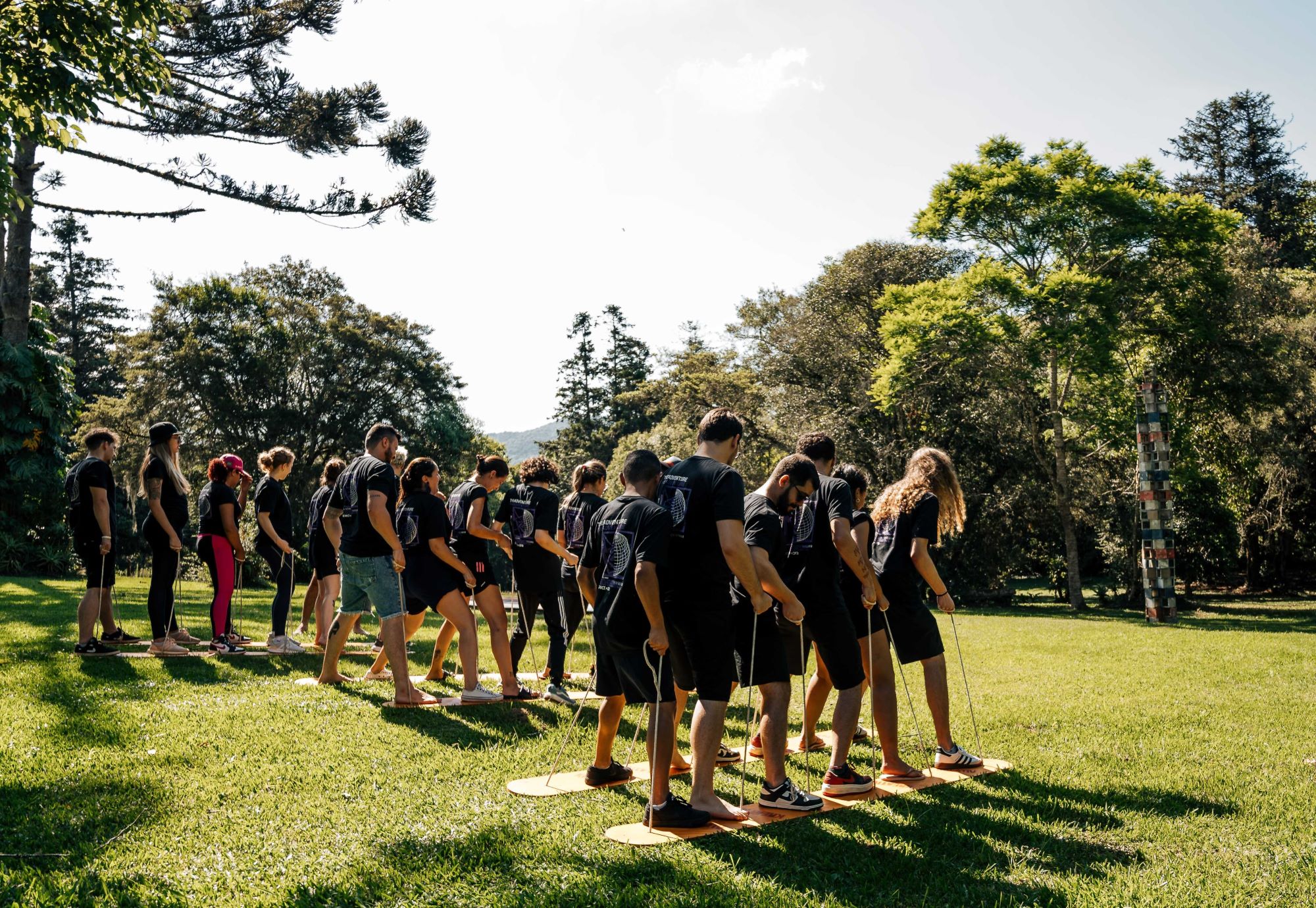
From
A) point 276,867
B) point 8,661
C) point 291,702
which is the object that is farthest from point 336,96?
point 276,867

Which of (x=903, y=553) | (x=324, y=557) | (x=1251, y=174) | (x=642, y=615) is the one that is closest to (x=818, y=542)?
(x=903, y=553)

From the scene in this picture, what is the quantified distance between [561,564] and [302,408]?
3102cm

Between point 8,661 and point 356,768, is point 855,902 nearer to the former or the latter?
point 356,768

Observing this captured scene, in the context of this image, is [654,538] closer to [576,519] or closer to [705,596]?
[705,596]

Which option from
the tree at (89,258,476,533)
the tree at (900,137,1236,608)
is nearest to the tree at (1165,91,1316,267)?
the tree at (900,137,1236,608)

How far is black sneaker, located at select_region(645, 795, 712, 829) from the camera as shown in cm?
485

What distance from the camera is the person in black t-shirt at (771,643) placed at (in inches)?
206

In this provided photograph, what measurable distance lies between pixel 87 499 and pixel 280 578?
2099 mm

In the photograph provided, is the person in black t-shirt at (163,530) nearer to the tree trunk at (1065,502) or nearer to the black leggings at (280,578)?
the black leggings at (280,578)

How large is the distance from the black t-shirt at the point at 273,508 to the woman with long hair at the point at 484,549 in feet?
9.77

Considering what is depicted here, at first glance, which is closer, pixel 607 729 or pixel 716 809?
pixel 716 809

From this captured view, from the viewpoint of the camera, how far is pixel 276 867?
4113 mm

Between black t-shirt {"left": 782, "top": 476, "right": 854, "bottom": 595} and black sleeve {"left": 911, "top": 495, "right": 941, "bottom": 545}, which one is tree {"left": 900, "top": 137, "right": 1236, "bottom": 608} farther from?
black t-shirt {"left": 782, "top": 476, "right": 854, "bottom": 595}

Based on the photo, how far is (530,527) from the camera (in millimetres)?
8430
